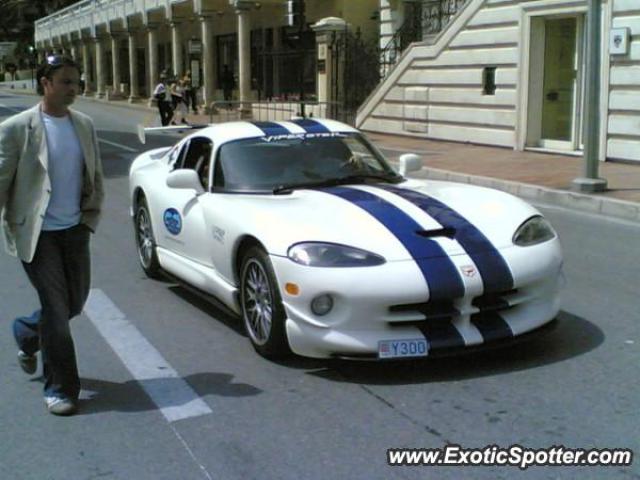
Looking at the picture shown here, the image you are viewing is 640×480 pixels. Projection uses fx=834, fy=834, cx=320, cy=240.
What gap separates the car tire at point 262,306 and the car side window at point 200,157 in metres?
1.18

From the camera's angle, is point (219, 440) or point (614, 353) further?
point (614, 353)

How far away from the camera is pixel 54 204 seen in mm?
4406

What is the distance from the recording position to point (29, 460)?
12.9 ft

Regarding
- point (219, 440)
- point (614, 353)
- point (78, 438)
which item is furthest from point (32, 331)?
point (614, 353)

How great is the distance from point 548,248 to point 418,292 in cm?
108

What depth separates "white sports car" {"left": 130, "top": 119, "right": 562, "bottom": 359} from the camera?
468cm

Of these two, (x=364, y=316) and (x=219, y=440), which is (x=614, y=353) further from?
(x=219, y=440)

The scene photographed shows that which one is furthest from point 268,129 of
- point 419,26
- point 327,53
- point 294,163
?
point 327,53

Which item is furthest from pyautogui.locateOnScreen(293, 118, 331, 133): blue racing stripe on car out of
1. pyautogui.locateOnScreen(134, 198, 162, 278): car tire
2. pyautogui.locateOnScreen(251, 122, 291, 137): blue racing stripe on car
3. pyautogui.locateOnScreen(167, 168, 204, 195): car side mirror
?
pyautogui.locateOnScreen(134, 198, 162, 278): car tire

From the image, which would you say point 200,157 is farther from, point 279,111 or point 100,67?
point 100,67

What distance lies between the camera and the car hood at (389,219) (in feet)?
16.1

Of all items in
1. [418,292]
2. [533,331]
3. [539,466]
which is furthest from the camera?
[533,331]

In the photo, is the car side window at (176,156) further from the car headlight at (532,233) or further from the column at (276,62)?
the column at (276,62)

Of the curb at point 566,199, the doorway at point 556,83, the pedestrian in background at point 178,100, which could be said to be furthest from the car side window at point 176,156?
the pedestrian in background at point 178,100
